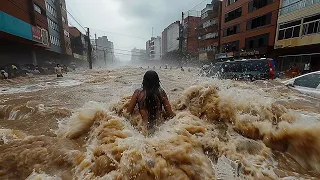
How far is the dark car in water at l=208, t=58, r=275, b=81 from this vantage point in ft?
34.0

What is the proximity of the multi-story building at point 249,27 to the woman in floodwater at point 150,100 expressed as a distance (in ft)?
75.4

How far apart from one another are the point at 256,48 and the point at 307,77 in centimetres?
2077

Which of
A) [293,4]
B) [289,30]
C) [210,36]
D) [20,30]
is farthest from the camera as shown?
[210,36]

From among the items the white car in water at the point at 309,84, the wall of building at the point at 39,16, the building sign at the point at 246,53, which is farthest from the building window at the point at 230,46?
the wall of building at the point at 39,16

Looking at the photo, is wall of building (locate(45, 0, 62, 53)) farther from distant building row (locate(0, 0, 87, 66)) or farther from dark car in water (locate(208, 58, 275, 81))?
dark car in water (locate(208, 58, 275, 81))

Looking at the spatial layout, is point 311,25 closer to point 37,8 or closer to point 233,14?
point 233,14

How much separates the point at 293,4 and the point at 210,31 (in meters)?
21.7

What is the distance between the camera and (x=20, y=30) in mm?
17516

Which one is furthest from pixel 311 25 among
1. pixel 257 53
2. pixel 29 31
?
pixel 29 31

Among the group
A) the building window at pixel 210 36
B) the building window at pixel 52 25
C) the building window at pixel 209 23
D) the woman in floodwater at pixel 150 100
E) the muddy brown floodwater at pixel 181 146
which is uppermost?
the building window at pixel 209 23

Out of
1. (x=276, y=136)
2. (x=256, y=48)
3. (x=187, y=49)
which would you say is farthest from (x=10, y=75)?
(x=187, y=49)

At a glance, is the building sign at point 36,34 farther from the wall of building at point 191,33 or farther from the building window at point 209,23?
the wall of building at point 191,33

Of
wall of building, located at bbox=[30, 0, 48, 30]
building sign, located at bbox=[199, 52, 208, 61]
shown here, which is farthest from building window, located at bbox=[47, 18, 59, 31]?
building sign, located at bbox=[199, 52, 208, 61]

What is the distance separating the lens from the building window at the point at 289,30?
18366 millimetres
